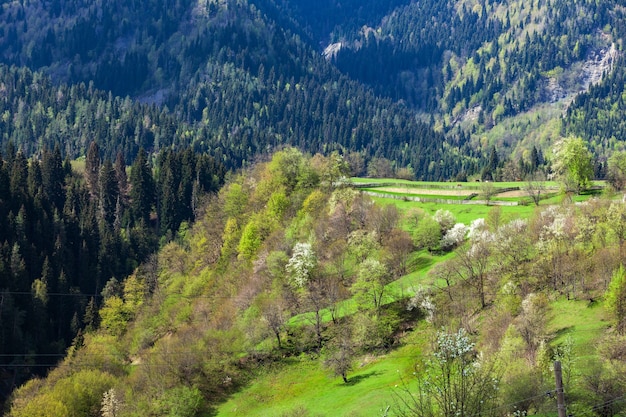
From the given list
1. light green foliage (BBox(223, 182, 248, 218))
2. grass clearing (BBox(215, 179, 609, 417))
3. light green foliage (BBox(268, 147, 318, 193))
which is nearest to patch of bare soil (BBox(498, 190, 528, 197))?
grass clearing (BBox(215, 179, 609, 417))

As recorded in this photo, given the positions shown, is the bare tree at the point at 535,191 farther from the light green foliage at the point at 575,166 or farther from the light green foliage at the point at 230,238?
the light green foliage at the point at 230,238

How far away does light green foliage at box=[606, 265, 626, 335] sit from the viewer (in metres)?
79.0

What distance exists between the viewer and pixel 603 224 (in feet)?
324

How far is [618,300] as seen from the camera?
79.8m

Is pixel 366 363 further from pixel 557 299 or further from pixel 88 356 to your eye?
pixel 88 356

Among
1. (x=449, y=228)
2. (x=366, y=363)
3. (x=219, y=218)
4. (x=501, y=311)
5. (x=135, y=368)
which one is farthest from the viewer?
(x=219, y=218)

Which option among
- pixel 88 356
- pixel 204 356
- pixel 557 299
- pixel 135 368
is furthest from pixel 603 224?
pixel 88 356

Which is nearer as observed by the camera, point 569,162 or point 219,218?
point 569,162

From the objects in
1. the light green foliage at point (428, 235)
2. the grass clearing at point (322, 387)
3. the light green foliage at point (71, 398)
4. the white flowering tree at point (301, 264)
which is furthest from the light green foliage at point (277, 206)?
the light green foliage at point (71, 398)

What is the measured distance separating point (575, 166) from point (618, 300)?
2710 inches

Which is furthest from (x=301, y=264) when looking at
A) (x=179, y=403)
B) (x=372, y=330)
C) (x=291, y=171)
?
(x=291, y=171)

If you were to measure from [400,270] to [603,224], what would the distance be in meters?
34.5

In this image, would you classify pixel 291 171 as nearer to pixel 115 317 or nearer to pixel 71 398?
pixel 115 317

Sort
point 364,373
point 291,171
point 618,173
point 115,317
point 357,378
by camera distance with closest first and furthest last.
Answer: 1. point 357,378
2. point 364,373
3. point 115,317
4. point 618,173
5. point 291,171
